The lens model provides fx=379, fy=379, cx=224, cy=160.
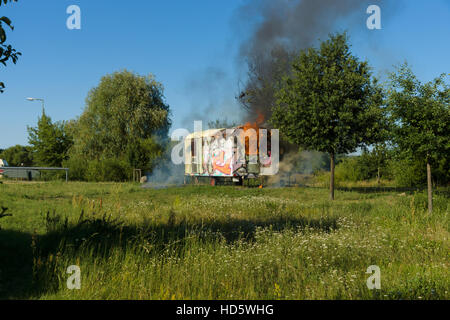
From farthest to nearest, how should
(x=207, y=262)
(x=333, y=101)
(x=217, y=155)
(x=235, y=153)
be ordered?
(x=217, y=155) → (x=235, y=153) → (x=333, y=101) → (x=207, y=262)

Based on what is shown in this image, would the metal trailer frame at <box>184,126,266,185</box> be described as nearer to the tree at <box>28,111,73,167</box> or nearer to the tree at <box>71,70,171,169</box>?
the tree at <box>71,70,171,169</box>

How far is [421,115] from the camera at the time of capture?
555 inches

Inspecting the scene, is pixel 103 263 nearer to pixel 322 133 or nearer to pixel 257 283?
pixel 257 283

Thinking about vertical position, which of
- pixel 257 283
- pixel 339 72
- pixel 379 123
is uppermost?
pixel 339 72

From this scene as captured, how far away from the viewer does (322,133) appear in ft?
69.7

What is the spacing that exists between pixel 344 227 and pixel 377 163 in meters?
24.6

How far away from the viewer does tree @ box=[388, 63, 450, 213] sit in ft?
45.7

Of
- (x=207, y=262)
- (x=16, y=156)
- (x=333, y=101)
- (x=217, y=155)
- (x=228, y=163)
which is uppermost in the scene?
(x=333, y=101)

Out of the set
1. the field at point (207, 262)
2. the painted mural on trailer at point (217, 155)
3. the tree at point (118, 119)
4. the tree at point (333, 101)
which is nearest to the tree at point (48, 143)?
the tree at point (118, 119)

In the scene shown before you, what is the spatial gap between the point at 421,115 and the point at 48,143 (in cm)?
3984

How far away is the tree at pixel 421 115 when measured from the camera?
13.9m

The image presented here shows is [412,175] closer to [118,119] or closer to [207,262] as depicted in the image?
[207,262]

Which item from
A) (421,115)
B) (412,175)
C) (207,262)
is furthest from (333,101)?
(207,262)
